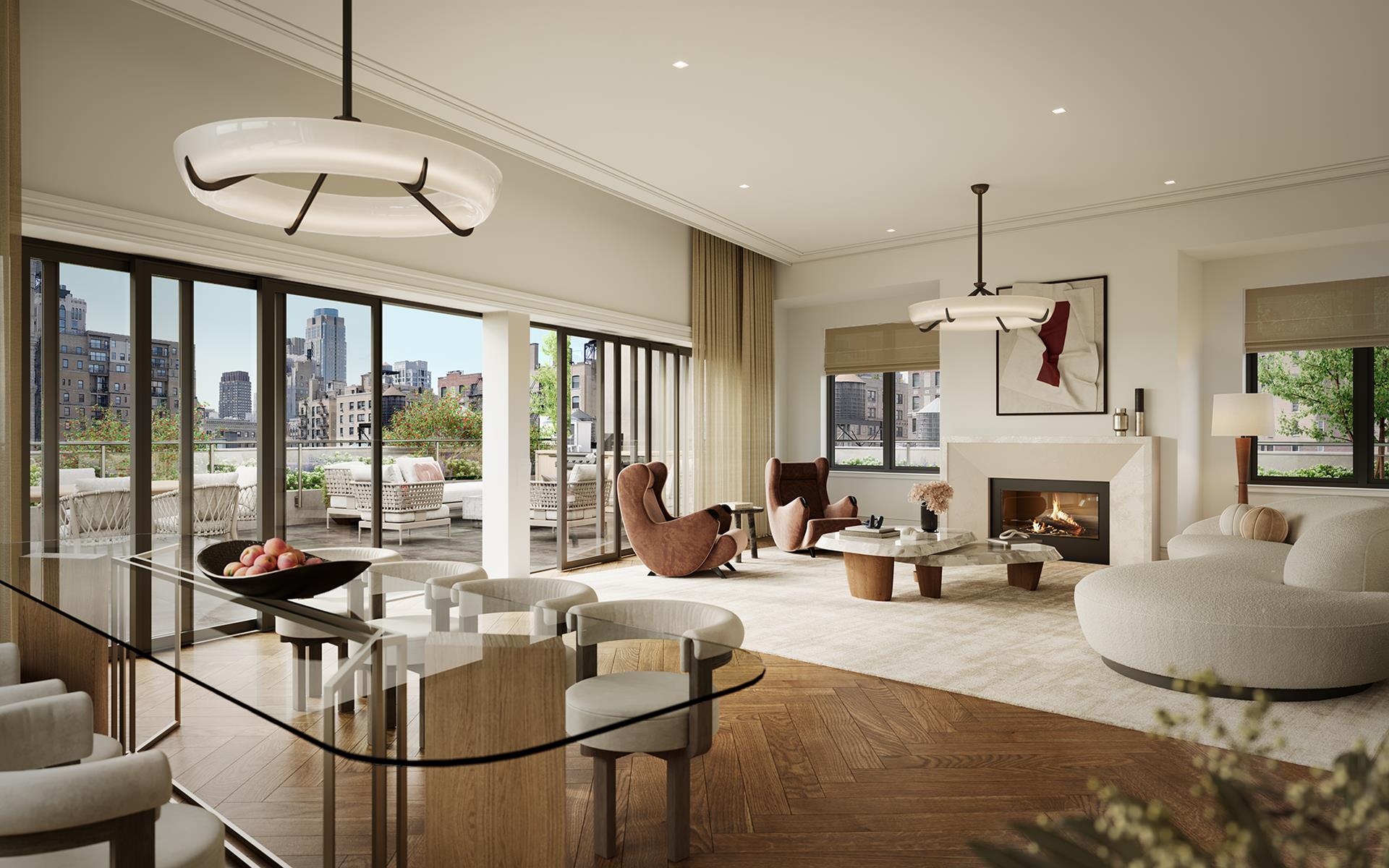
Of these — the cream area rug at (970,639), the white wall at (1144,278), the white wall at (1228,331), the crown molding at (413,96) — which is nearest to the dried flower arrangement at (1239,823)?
the cream area rug at (970,639)

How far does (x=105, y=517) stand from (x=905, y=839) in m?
4.07

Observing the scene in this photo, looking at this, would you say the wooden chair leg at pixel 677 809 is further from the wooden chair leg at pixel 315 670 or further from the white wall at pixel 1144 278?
the white wall at pixel 1144 278

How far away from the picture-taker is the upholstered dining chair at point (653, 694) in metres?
1.78

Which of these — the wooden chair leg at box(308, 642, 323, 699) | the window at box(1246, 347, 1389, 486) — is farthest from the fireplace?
the wooden chair leg at box(308, 642, 323, 699)

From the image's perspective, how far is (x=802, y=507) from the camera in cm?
756

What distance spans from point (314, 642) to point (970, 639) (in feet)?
11.9

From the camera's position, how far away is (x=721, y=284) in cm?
850

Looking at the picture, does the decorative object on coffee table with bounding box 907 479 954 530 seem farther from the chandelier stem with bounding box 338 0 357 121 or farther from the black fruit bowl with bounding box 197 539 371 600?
the chandelier stem with bounding box 338 0 357 121

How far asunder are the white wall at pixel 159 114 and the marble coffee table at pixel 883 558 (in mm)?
3105

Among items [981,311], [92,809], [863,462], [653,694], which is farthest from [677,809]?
[863,462]

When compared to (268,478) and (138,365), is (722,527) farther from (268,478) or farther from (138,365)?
(138,365)

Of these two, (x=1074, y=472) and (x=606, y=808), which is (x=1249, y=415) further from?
(x=606, y=808)

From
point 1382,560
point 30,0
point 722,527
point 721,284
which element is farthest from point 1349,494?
point 30,0

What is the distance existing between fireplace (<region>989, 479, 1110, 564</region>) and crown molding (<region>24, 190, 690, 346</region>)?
4025 millimetres
